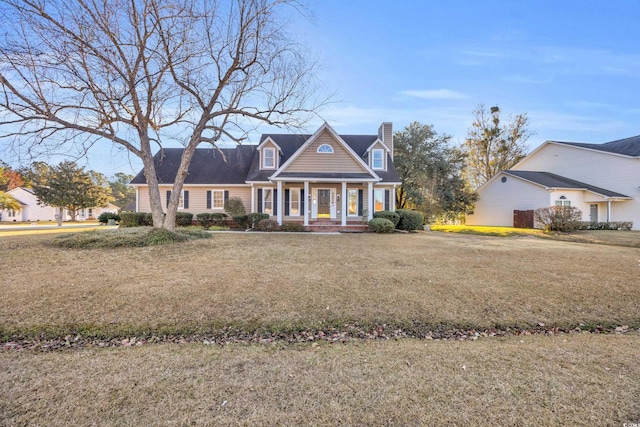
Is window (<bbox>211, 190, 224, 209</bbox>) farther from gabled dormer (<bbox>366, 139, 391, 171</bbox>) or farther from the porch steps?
gabled dormer (<bbox>366, 139, 391, 171</bbox>)

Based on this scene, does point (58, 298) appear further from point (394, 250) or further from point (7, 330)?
point (394, 250)

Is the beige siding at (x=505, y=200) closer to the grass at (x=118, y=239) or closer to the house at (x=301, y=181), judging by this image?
the house at (x=301, y=181)

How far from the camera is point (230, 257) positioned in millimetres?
8211

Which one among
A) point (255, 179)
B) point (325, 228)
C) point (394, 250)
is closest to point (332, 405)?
point (394, 250)

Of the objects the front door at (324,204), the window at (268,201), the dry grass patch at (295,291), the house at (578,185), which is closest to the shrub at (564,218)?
the house at (578,185)

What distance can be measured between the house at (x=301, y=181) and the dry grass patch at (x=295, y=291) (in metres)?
9.71

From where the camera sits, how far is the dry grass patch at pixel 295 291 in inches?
174

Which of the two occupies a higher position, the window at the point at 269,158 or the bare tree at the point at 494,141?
the bare tree at the point at 494,141

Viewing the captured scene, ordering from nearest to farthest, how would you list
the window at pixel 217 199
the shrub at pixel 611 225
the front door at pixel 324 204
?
the front door at pixel 324 204
the window at pixel 217 199
the shrub at pixel 611 225

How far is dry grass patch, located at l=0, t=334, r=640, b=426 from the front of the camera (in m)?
2.24

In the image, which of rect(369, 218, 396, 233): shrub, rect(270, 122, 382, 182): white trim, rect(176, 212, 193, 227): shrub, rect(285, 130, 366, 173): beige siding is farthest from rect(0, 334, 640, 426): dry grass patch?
rect(176, 212, 193, 227): shrub

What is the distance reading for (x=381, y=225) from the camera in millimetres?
16172

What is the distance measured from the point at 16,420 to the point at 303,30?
13477mm

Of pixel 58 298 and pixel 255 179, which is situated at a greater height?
pixel 255 179
